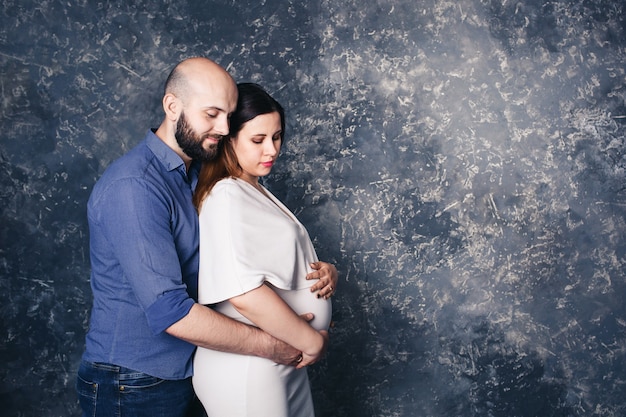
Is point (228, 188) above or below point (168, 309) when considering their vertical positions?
above

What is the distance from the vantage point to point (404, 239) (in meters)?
2.97

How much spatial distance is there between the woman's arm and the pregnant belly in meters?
0.08

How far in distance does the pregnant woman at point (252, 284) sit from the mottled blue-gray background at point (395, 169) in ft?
3.33

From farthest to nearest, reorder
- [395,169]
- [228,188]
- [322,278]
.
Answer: [395,169] → [322,278] → [228,188]

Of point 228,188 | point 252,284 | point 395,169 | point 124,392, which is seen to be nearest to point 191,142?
point 228,188

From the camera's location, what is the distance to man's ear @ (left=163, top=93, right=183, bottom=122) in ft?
6.34

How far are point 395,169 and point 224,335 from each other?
4.82ft

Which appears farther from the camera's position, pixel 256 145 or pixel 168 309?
pixel 256 145

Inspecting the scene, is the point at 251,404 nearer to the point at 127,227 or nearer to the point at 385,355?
the point at 127,227

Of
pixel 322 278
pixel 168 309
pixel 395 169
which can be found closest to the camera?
pixel 168 309

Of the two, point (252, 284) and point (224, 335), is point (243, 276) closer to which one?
point (252, 284)

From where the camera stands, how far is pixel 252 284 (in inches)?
67.4

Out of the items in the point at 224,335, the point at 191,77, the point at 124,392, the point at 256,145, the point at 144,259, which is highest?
the point at 191,77

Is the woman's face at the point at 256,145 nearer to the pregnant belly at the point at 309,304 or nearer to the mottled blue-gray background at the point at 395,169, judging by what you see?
the pregnant belly at the point at 309,304
